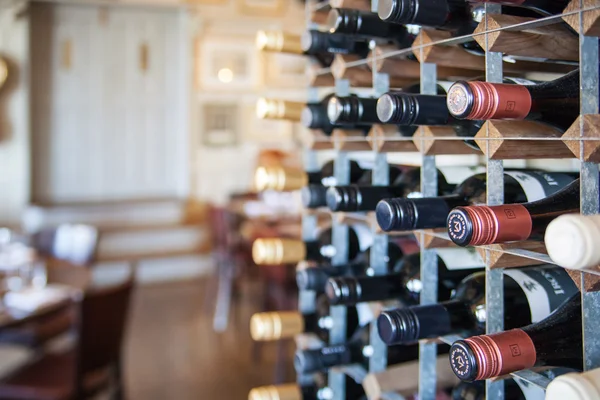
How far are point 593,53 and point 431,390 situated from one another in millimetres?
492

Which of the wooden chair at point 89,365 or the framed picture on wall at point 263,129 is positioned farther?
the framed picture on wall at point 263,129

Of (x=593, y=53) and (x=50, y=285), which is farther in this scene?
(x=50, y=285)

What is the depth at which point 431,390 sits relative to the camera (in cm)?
83

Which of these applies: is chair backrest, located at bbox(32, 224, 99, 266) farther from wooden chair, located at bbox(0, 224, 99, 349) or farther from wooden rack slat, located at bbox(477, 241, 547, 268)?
wooden rack slat, located at bbox(477, 241, 547, 268)

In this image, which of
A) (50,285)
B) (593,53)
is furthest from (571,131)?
(50,285)

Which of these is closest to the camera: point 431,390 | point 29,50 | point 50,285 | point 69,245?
point 431,390

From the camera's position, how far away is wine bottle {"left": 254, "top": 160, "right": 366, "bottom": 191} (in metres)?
1.10

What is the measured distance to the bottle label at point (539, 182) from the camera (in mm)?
789

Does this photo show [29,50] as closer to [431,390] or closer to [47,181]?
[47,181]

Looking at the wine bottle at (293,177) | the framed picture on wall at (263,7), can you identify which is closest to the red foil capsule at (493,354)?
the wine bottle at (293,177)

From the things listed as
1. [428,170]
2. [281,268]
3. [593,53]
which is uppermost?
[593,53]

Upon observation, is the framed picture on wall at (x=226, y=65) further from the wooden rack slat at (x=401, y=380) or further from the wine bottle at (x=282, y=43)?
the wooden rack slat at (x=401, y=380)

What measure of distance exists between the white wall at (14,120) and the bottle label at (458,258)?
18.4 feet

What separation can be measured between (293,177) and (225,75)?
220 inches
